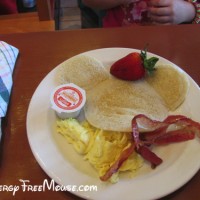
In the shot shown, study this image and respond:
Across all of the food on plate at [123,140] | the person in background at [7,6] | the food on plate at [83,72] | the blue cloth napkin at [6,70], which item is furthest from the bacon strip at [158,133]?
the person in background at [7,6]

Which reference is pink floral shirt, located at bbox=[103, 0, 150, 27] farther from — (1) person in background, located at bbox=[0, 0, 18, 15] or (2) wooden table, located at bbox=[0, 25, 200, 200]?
(1) person in background, located at bbox=[0, 0, 18, 15]

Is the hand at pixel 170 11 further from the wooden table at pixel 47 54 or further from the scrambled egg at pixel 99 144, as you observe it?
the scrambled egg at pixel 99 144

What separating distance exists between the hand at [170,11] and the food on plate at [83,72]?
381mm

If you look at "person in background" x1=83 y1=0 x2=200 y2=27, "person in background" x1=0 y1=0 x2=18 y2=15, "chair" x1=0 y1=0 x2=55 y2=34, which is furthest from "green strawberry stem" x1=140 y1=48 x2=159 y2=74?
"person in background" x1=0 y1=0 x2=18 y2=15

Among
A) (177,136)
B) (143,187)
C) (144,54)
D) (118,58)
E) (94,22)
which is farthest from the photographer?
(94,22)

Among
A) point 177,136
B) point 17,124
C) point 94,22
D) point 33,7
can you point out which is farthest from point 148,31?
point 33,7

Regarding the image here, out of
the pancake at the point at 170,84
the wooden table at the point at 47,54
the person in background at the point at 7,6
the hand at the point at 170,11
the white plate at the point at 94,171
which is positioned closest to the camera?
the white plate at the point at 94,171

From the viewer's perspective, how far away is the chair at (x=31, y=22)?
1.24 metres

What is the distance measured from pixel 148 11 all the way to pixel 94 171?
756mm

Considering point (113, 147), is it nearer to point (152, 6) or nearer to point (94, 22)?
point (152, 6)

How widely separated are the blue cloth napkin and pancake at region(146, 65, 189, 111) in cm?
45

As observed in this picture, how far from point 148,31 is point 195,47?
0.63 feet

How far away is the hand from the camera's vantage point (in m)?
1.15

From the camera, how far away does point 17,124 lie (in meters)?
0.84
